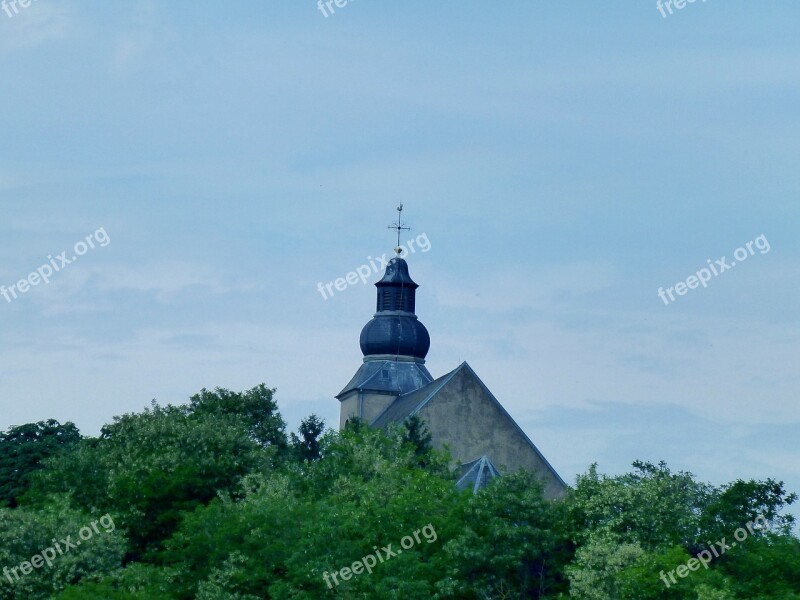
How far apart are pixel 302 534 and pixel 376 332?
152ft

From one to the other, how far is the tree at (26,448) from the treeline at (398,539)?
2305cm

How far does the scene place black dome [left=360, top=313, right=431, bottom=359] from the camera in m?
98.5

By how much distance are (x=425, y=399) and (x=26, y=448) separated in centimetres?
2302

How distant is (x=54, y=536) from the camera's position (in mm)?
55469

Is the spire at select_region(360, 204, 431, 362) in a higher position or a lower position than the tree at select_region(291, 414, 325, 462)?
higher

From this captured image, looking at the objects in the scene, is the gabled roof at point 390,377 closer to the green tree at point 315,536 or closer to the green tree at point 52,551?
the green tree at point 315,536

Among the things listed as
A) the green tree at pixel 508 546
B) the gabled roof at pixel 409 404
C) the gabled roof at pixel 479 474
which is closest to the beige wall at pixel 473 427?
the gabled roof at pixel 409 404

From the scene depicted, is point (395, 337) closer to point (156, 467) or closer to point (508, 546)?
point (156, 467)

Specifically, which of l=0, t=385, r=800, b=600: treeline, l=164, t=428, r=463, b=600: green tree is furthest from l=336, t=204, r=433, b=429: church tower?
l=164, t=428, r=463, b=600: green tree

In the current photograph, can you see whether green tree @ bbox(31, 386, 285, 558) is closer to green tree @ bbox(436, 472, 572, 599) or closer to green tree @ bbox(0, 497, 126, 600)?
green tree @ bbox(0, 497, 126, 600)

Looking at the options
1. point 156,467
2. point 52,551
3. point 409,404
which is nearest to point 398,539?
point 52,551

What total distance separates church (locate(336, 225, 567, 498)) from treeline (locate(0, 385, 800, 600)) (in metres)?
4.68

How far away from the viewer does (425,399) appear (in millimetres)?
80375

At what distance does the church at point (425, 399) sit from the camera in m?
78.6
